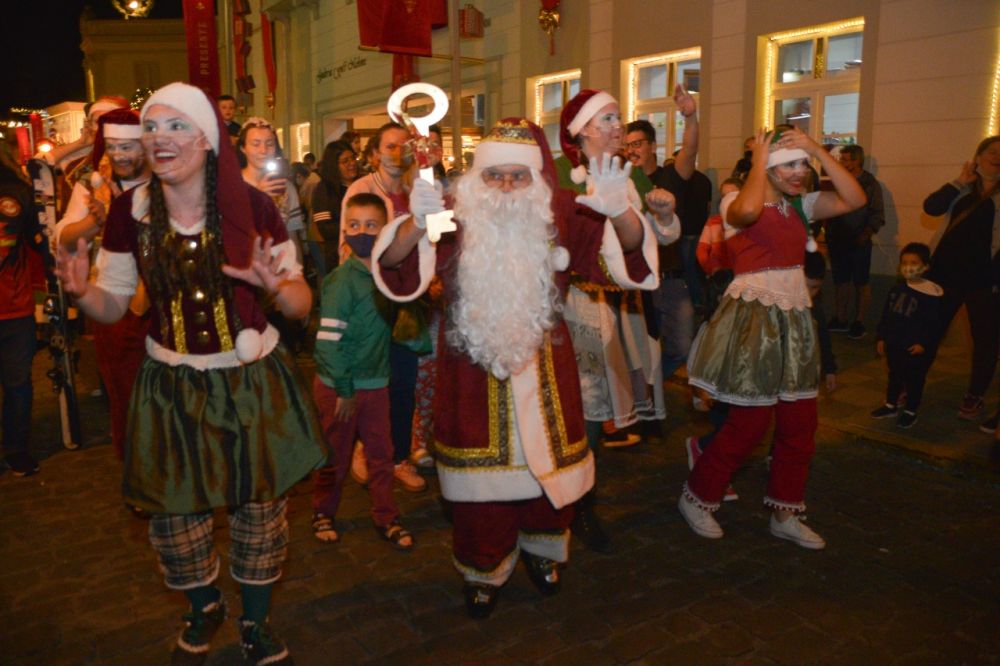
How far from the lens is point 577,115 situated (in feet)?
13.2

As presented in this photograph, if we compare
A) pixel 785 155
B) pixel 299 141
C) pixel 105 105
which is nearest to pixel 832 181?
pixel 785 155

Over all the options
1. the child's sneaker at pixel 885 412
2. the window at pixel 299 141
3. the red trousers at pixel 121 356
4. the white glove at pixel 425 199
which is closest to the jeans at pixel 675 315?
Answer: the child's sneaker at pixel 885 412

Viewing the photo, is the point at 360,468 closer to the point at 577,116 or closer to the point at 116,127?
Answer: the point at 116,127

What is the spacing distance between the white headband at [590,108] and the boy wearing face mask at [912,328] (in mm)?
3370

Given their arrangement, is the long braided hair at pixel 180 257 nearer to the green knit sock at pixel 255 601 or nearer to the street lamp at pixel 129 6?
the green knit sock at pixel 255 601

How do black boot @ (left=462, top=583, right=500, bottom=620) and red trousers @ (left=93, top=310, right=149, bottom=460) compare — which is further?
red trousers @ (left=93, top=310, right=149, bottom=460)

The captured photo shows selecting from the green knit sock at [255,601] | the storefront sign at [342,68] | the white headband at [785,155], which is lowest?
the green knit sock at [255,601]

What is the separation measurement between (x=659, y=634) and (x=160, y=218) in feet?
8.16

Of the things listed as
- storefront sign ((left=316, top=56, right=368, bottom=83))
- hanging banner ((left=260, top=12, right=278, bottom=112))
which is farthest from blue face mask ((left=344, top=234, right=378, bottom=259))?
hanging banner ((left=260, top=12, right=278, bottom=112))

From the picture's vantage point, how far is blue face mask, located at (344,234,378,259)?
4121 mm

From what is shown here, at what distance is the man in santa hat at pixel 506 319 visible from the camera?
125 inches

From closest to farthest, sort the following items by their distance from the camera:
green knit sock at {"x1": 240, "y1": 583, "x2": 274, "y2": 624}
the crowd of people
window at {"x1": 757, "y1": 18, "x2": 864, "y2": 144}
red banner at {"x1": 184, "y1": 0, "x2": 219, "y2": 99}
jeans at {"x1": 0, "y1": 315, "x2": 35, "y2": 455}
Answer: the crowd of people → green knit sock at {"x1": 240, "y1": 583, "x2": 274, "y2": 624} → jeans at {"x1": 0, "y1": 315, "x2": 35, "y2": 455} → window at {"x1": 757, "y1": 18, "x2": 864, "y2": 144} → red banner at {"x1": 184, "y1": 0, "x2": 219, "y2": 99}

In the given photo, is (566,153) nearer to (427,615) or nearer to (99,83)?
(427,615)

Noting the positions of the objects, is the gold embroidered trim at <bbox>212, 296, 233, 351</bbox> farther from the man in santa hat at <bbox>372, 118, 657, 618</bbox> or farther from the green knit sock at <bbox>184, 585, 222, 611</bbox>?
the green knit sock at <bbox>184, 585, 222, 611</bbox>
